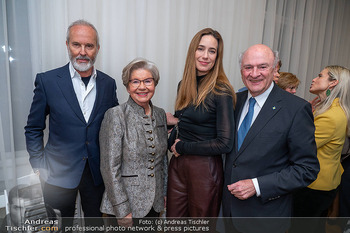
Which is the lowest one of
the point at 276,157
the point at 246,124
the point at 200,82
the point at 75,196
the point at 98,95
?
the point at 75,196

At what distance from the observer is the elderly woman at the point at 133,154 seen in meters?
1.38

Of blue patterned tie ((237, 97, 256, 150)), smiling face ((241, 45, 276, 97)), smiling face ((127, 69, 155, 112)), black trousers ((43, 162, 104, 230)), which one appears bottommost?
black trousers ((43, 162, 104, 230))

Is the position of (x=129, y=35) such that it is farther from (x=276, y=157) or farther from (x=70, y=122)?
(x=276, y=157)

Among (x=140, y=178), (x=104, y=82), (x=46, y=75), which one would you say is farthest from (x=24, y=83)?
(x=140, y=178)

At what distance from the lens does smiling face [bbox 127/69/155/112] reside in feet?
4.75

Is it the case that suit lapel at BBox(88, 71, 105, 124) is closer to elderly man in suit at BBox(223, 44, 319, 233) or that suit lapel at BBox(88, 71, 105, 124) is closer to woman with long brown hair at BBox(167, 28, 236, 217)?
woman with long brown hair at BBox(167, 28, 236, 217)

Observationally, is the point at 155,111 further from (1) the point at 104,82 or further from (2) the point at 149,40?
(2) the point at 149,40

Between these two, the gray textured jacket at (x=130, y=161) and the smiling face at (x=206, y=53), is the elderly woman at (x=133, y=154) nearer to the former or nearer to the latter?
the gray textured jacket at (x=130, y=161)

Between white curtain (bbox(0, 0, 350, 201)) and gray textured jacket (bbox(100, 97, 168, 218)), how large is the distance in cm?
77

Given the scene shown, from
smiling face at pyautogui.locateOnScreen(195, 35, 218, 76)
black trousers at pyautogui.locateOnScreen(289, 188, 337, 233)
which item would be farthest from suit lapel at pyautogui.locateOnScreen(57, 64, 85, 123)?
black trousers at pyautogui.locateOnScreen(289, 188, 337, 233)

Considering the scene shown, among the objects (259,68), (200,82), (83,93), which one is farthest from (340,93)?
(83,93)

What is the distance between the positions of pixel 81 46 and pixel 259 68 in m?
1.11

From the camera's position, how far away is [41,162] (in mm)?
1538

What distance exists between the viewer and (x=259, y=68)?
1.36m
